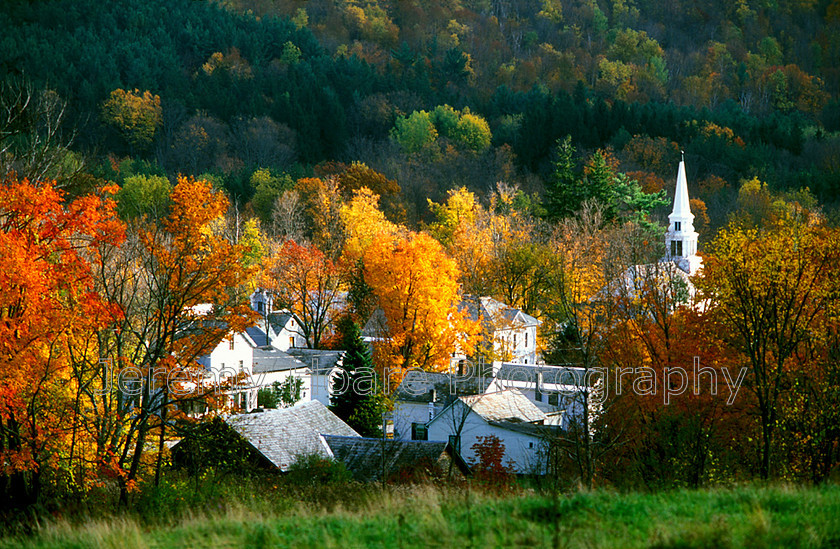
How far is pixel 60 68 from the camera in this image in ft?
395

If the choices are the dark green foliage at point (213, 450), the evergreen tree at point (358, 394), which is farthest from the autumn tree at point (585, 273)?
the dark green foliage at point (213, 450)

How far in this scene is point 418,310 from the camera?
45406 mm

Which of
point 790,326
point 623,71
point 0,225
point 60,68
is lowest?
point 790,326

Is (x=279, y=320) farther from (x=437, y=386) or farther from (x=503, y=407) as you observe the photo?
(x=503, y=407)

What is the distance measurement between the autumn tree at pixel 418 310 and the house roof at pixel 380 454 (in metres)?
14.3

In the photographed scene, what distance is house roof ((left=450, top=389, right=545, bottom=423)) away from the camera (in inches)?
1369

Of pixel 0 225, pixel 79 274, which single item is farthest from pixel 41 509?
pixel 0 225

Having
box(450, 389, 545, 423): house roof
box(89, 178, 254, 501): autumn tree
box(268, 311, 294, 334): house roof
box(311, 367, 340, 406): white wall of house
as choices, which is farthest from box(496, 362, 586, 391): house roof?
box(89, 178, 254, 501): autumn tree

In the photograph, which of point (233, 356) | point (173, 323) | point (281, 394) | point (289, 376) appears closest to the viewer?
point (173, 323)

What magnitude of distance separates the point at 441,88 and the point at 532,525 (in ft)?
437

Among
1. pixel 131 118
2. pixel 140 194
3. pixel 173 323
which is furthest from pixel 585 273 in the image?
pixel 131 118

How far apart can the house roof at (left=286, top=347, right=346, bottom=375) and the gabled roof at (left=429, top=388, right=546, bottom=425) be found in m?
11.8

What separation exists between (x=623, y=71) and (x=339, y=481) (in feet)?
450

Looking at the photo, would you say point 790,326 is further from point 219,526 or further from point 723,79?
point 723,79
